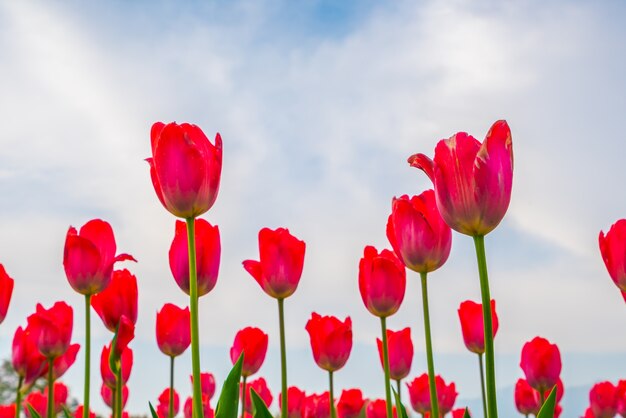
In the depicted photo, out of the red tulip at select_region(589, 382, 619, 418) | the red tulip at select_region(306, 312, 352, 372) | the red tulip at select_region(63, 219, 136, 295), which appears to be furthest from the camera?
the red tulip at select_region(589, 382, 619, 418)

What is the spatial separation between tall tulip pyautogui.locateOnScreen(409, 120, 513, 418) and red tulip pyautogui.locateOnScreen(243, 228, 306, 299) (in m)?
1.54

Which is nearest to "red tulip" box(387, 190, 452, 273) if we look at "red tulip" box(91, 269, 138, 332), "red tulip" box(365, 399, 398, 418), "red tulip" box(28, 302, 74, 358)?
"red tulip" box(91, 269, 138, 332)

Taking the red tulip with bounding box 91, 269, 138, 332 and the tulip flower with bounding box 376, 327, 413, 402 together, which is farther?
the tulip flower with bounding box 376, 327, 413, 402

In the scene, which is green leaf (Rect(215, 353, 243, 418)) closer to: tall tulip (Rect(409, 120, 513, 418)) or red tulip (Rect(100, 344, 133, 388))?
tall tulip (Rect(409, 120, 513, 418))

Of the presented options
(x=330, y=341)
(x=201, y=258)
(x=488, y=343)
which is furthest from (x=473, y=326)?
(x=488, y=343)

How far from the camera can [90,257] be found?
3582mm

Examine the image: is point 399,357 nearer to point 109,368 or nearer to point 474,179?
point 109,368

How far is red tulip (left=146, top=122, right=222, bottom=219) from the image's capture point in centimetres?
269

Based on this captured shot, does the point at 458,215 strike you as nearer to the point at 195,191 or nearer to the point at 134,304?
the point at 195,191

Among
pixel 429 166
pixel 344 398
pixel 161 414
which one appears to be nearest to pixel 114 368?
pixel 429 166

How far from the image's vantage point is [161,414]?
245 inches

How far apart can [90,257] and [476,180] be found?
2080mm

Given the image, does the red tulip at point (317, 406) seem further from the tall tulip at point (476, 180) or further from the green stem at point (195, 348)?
the tall tulip at point (476, 180)

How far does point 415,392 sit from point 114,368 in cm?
339
